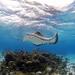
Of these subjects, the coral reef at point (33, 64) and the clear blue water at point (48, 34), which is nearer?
the coral reef at point (33, 64)

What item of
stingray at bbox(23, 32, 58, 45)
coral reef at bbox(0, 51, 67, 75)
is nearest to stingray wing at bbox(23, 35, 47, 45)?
stingray at bbox(23, 32, 58, 45)

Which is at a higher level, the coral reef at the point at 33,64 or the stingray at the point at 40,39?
the stingray at the point at 40,39

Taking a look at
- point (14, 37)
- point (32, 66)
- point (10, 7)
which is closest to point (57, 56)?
point (32, 66)

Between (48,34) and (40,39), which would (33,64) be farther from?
(48,34)

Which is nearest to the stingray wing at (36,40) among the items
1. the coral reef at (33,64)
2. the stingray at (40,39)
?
the stingray at (40,39)

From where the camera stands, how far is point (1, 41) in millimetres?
5102

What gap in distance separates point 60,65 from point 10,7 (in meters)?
1.34

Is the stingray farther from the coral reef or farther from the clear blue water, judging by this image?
the coral reef

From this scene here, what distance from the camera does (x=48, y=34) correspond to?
496cm

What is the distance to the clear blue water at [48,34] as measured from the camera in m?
4.93

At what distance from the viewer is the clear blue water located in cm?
493

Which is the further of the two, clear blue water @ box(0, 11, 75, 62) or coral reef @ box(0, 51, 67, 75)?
clear blue water @ box(0, 11, 75, 62)

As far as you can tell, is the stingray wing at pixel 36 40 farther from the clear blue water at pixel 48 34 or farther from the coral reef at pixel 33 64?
the coral reef at pixel 33 64

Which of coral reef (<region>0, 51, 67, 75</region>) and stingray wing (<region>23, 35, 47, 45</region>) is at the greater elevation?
stingray wing (<region>23, 35, 47, 45</region>)
